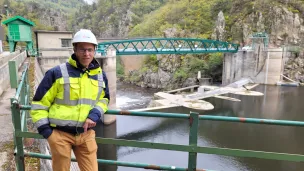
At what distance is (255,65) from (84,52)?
1467 inches

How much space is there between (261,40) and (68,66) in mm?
38662

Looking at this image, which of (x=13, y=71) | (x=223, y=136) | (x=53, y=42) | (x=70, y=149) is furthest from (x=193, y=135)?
(x=53, y=42)

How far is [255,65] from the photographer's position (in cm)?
3575

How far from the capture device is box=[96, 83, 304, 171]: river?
12.5 m

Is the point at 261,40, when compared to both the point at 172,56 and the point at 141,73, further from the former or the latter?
the point at 141,73

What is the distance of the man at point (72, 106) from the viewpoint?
2.13m

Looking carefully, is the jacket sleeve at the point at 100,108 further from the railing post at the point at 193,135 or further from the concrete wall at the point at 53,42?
the concrete wall at the point at 53,42

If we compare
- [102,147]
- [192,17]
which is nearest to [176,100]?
[102,147]

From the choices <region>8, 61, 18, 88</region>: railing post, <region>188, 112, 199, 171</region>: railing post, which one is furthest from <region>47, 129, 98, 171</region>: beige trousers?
<region>8, 61, 18, 88</region>: railing post

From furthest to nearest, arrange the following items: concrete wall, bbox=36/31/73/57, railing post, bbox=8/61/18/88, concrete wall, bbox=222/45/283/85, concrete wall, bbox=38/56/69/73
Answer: concrete wall, bbox=222/45/283/85 → concrete wall, bbox=36/31/73/57 → concrete wall, bbox=38/56/69/73 → railing post, bbox=8/61/18/88

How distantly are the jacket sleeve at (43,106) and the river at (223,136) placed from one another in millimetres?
10834

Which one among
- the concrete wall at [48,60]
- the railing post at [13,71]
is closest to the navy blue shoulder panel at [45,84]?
the railing post at [13,71]

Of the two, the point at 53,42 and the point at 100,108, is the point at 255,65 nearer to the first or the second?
the point at 53,42

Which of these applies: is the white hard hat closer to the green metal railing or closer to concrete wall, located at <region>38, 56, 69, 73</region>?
the green metal railing
